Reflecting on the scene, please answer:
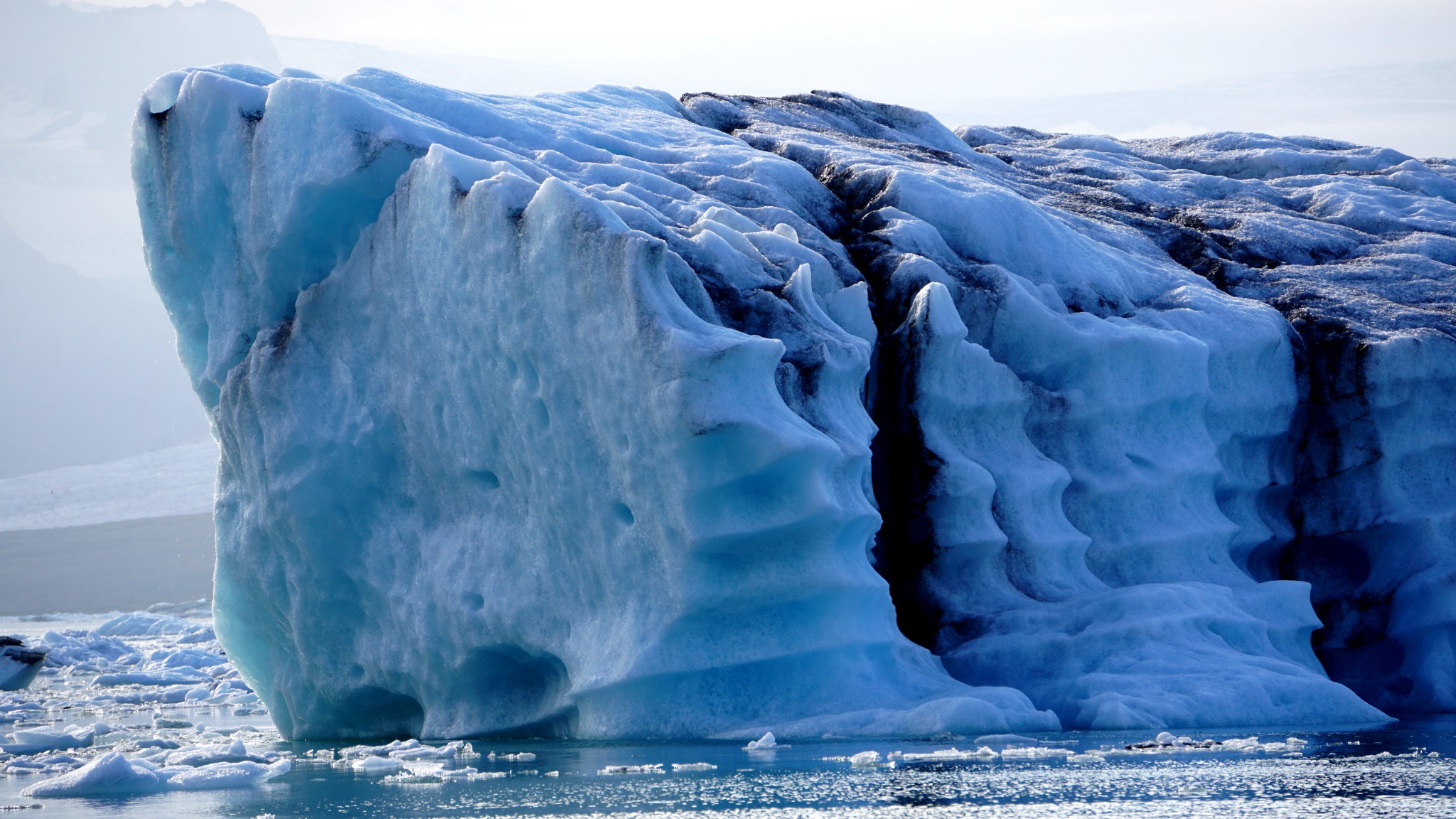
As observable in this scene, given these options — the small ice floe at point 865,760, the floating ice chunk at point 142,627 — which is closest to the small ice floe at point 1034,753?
the small ice floe at point 865,760

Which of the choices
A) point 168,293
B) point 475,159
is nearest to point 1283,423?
point 475,159

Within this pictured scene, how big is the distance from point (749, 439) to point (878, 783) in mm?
2052

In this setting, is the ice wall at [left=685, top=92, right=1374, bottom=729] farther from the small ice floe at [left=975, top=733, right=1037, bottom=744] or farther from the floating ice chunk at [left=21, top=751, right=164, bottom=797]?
the floating ice chunk at [left=21, top=751, right=164, bottom=797]

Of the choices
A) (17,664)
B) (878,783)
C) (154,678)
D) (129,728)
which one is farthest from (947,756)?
(17,664)

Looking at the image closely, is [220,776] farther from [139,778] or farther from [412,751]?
[412,751]

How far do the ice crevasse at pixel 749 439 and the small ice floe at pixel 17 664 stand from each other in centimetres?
591

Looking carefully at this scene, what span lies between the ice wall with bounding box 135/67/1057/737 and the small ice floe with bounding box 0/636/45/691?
5865mm

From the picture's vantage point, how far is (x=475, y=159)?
8430mm

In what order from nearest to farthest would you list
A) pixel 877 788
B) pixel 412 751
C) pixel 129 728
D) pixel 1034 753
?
pixel 877 788 < pixel 1034 753 < pixel 412 751 < pixel 129 728

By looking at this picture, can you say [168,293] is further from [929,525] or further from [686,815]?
[686,815]

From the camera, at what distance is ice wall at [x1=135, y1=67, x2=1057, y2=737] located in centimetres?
737

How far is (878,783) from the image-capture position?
18.6ft

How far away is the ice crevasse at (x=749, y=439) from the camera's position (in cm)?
748

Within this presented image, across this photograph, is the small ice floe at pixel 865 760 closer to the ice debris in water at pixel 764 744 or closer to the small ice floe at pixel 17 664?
the ice debris in water at pixel 764 744
